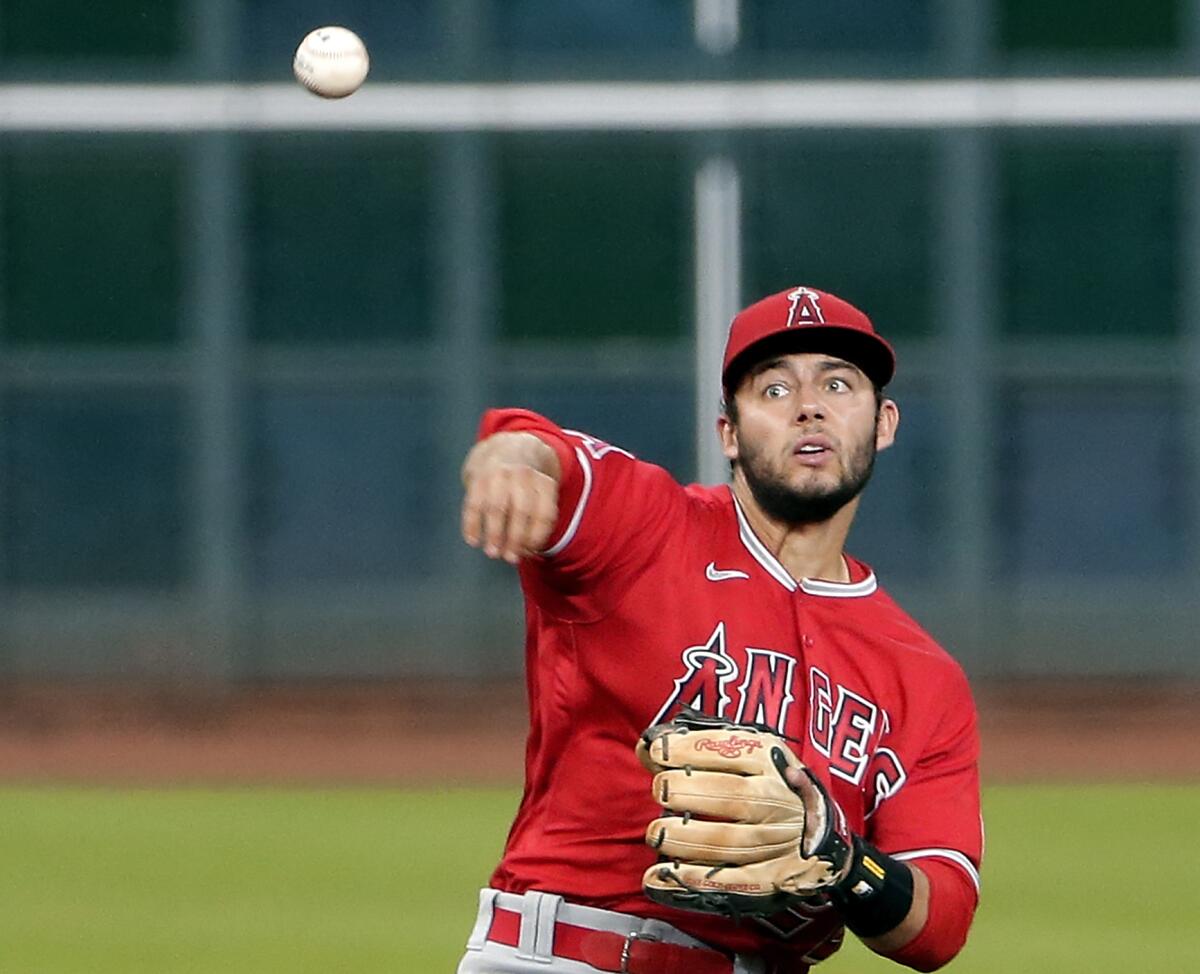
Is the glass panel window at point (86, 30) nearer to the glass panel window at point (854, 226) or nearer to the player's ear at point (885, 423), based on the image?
the glass panel window at point (854, 226)

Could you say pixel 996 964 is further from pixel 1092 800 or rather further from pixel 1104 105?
pixel 1104 105

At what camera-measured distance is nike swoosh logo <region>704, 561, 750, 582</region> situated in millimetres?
3365

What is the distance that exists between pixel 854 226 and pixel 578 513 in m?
11.4

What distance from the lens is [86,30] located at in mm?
14242

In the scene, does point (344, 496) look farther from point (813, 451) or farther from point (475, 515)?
point (475, 515)

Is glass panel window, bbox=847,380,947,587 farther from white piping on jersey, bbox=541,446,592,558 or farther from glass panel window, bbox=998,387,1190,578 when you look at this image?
white piping on jersey, bbox=541,446,592,558

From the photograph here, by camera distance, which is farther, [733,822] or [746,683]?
[746,683]

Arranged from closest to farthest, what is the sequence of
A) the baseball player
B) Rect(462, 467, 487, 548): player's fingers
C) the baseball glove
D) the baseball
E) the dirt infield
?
Rect(462, 467, 487, 548): player's fingers → the baseball glove → the baseball player → the baseball → the dirt infield

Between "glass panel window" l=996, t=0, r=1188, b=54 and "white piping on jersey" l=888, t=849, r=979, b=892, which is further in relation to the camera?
"glass panel window" l=996, t=0, r=1188, b=54

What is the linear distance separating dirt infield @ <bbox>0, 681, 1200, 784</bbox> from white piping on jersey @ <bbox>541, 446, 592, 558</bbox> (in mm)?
7617

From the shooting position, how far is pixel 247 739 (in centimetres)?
1211

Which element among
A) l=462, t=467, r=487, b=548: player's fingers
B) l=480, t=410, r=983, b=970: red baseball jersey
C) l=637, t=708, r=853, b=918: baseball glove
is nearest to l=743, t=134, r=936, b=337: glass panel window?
l=480, t=410, r=983, b=970: red baseball jersey

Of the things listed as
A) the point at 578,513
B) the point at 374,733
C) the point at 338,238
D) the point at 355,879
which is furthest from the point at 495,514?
the point at 338,238

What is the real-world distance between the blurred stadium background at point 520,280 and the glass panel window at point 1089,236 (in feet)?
0.06
